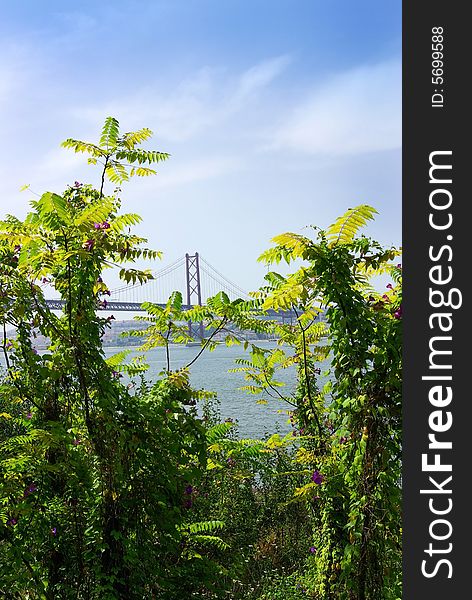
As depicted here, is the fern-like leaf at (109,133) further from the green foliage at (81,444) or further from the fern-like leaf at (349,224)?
the fern-like leaf at (349,224)

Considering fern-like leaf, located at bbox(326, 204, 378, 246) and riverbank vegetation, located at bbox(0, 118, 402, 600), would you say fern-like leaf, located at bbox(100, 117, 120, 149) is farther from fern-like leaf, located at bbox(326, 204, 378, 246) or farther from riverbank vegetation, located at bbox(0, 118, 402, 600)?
fern-like leaf, located at bbox(326, 204, 378, 246)

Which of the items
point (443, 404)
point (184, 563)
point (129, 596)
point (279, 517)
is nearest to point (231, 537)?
point (279, 517)

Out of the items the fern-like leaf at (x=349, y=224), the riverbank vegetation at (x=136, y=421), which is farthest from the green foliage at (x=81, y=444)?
the fern-like leaf at (x=349, y=224)

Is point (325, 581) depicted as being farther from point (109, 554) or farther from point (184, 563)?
point (109, 554)

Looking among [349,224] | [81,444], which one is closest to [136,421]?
[81,444]

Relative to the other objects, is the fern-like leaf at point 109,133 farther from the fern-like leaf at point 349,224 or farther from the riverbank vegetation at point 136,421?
the fern-like leaf at point 349,224

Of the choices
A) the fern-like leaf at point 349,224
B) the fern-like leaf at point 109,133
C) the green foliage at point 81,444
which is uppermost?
the fern-like leaf at point 109,133

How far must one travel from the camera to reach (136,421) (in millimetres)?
3016

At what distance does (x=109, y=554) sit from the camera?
3.06m

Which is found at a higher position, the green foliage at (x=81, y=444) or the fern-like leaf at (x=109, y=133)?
the fern-like leaf at (x=109, y=133)

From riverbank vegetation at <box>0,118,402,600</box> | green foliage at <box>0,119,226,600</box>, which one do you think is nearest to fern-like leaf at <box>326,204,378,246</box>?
riverbank vegetation at <box>0,118,402,600</box>

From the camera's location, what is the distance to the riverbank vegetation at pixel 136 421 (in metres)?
2.75

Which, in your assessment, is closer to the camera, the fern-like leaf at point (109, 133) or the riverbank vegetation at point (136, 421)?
the riverbank vegetation at point (136, 421)

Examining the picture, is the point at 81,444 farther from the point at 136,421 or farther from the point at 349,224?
the point at 349,224
